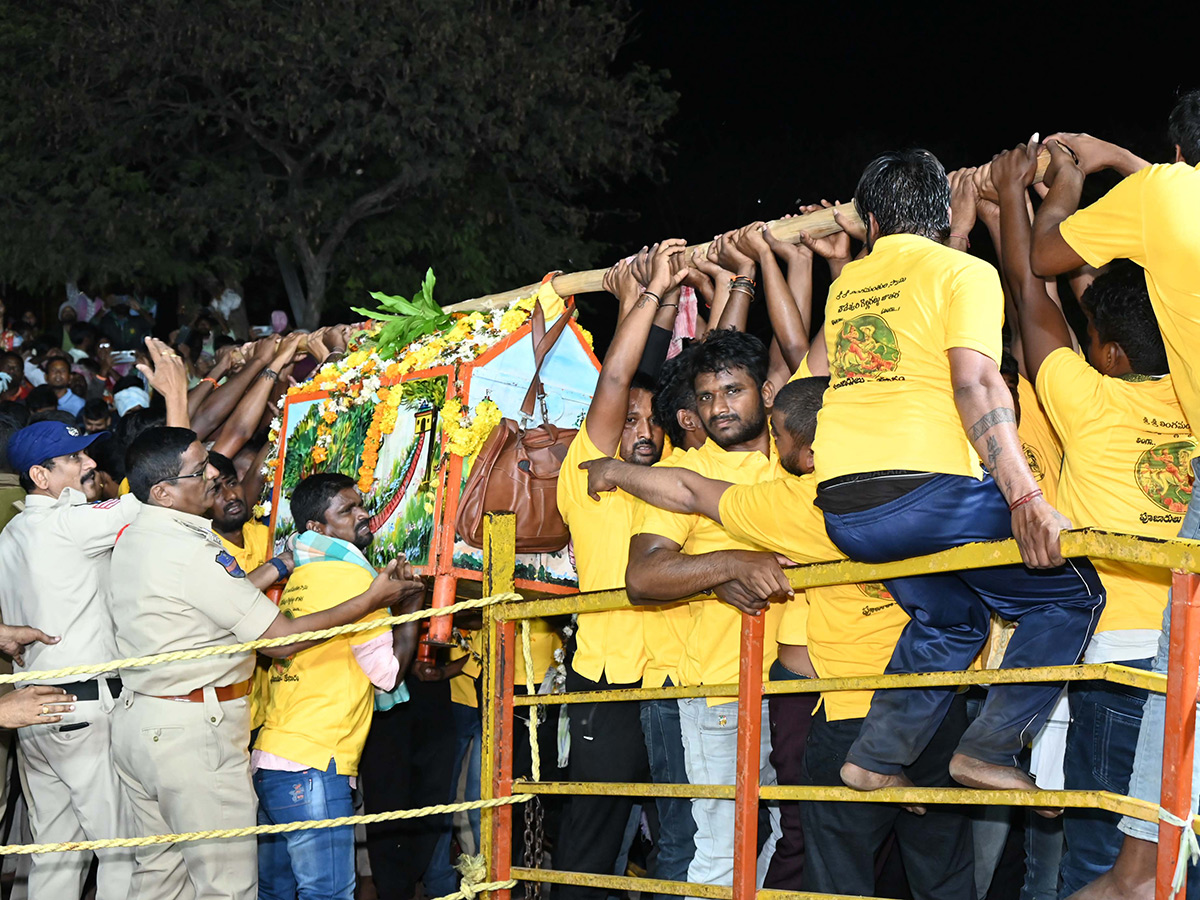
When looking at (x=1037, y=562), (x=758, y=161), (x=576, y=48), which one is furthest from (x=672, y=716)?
(x=758, y=161)

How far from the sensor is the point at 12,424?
672 cm

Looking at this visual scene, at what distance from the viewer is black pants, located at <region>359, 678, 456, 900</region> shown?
550 centimetres

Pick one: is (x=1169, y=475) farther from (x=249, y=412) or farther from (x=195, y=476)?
(x=249, y=412)

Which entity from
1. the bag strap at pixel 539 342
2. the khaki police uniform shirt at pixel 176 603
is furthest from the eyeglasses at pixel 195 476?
the bag strap at pixel 539 342

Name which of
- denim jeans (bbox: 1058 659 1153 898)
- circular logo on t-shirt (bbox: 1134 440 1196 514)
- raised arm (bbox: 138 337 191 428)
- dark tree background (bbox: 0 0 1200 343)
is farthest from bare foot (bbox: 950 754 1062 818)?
dark tree background (bbox: 0 0 1200 343)

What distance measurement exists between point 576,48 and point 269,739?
12.8 m

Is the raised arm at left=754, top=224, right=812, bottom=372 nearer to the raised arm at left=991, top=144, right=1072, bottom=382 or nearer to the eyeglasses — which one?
the raised arm at left=991, top=144, right=1072, bottom=382

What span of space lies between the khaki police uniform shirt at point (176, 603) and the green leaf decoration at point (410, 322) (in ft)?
5.05

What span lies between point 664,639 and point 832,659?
2.48ft

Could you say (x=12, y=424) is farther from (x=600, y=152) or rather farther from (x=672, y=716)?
(x=600, y=152)

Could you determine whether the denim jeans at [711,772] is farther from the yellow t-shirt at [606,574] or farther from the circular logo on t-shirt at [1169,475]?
the circular logo on t-shirt at [1169,475]

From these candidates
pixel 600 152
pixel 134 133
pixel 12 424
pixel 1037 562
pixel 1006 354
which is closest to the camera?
pixel 1037 562

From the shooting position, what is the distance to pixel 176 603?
4355 millimetres

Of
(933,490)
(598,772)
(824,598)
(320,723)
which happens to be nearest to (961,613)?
(933,490)
